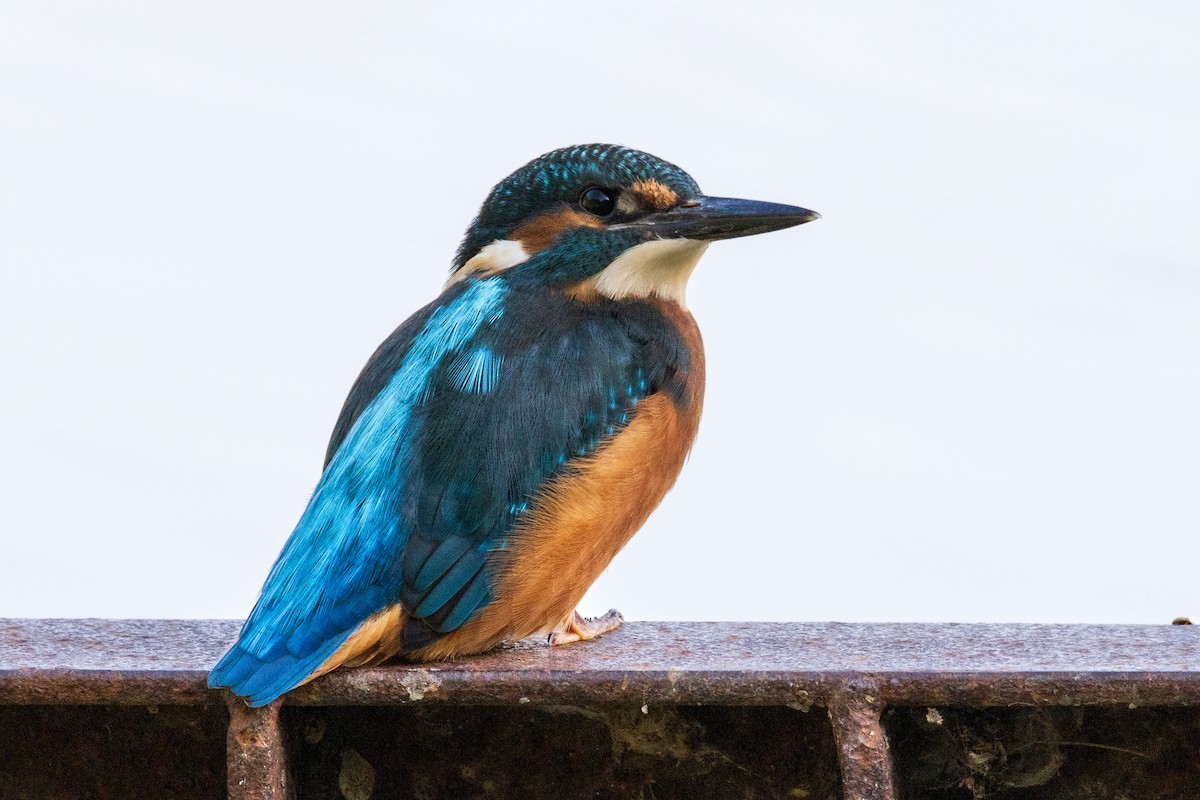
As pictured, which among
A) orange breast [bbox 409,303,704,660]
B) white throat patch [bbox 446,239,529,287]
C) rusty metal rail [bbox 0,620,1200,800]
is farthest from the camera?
white throat patch [bbox 446,239,529,287]

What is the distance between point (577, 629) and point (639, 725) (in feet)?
1.91

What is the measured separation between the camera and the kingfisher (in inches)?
101

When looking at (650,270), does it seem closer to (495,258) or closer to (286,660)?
(495,258)

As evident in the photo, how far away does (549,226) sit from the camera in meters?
3.14

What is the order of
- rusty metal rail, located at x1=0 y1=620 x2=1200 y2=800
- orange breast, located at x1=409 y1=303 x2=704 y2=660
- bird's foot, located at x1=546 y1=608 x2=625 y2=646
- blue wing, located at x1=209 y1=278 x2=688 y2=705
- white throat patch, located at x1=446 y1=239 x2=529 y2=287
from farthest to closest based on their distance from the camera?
white throat patch, located at x1=446 y1=239 x2=529 y2=287
bird's foot, located at x1=546 y1=608 x2=625 y2=646
orange breast, located at x1=409 y1=303 x2=704 y2=660
blue wing, located at x1=209 y1=278 x2=688 y2=705
rusty metal rail, located at x1=0 y1=620 x2=1200 y2=800

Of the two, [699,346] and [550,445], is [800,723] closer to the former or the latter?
[550,445]

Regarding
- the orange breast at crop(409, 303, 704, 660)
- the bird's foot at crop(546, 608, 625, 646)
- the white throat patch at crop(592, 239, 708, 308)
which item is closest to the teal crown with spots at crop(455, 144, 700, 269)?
the white throat patch at crop(592, 239, 708, 308)

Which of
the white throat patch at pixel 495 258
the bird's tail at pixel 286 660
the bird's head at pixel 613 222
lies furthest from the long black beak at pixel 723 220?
the bird's tail at pixel 286 660

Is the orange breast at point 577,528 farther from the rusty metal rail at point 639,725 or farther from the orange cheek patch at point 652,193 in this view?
the orange cheek patch at point 652,193

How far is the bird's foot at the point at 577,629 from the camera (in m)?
3.00

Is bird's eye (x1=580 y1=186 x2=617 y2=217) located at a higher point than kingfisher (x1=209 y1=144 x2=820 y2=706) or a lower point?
higher

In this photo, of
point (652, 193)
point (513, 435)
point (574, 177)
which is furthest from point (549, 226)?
point (513, 435)

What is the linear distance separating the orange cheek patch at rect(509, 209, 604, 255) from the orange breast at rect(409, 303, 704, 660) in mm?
402

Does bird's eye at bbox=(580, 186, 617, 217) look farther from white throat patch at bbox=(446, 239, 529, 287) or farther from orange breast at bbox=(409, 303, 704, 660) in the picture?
orange breast at bbox=(409, 303, 704, 660)
